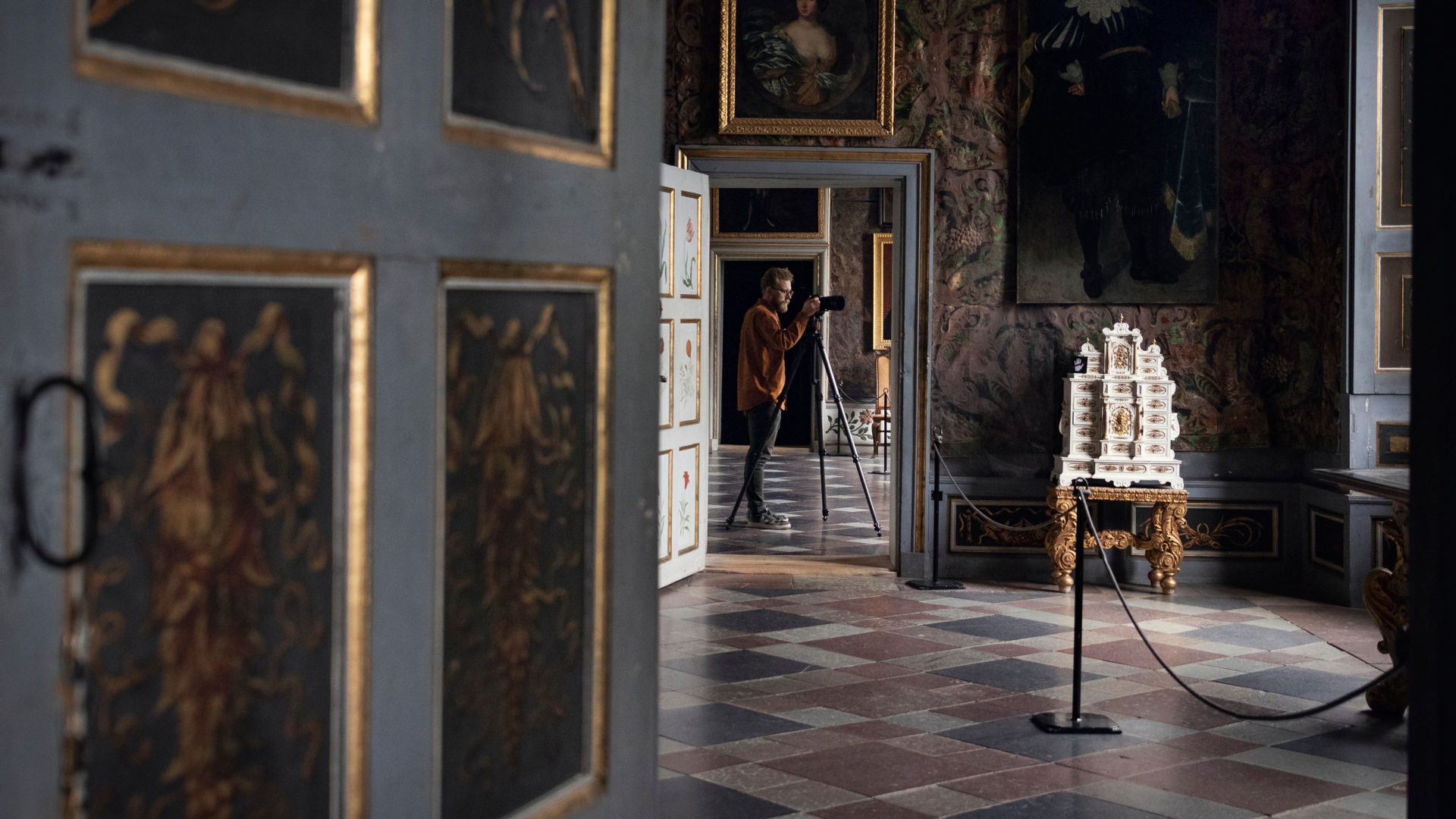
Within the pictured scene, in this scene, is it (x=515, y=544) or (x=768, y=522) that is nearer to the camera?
(x=515, y=544)

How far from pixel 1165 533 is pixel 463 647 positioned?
5.69 m

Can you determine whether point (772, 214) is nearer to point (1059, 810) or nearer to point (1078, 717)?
point (1078, 717)

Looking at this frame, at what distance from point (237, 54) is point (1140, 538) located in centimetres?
619

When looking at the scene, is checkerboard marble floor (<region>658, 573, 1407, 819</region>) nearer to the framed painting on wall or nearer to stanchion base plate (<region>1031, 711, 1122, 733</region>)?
stanchion base plate (<region>1031, 711, 1122, 733</region>)

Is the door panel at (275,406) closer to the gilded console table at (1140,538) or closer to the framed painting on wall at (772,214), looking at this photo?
the gilded console table at (1140,538)

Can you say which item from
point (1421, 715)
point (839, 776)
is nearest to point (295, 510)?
point (1421, 715)

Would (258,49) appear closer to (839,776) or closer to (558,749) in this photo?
(558,749)

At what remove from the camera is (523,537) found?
1.64 m

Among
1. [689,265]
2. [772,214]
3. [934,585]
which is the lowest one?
[934,585]

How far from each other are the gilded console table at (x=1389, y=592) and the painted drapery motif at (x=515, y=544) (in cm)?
333

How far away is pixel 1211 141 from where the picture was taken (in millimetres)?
6758

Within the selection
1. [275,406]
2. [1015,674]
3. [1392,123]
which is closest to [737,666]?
[1015,674]

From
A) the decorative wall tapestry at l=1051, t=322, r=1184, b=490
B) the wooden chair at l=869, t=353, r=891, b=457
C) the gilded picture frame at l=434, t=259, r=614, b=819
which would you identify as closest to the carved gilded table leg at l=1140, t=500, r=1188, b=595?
the decorative wall tapestry at l=1051, t=322, r=1184, b=490

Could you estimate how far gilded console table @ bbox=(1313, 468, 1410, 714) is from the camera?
423 centimetres
